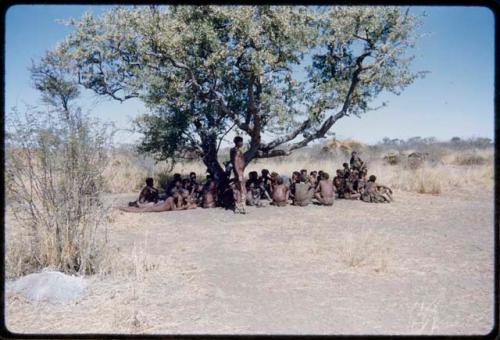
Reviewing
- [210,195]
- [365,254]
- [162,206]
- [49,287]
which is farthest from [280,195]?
[49,287]

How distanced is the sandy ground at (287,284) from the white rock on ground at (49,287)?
0.34 ft

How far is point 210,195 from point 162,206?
1.28 metres

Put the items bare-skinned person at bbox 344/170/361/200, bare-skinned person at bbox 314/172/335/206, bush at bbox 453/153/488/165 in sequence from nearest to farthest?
bare-skinned person at bbox 314/172/335/206 < bare-skinned person at bbox 344/170/361/200 < bush at bbox 453/153/488/165

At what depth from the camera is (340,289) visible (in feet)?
18.8

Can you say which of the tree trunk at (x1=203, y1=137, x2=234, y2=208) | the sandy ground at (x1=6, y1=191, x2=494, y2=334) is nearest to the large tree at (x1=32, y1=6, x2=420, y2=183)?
the tree trunk at (x1=203, y1=137, x2=234, y2=208)

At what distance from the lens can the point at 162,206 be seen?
11.6 meters

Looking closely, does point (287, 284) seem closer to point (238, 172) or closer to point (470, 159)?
point (238, 172)

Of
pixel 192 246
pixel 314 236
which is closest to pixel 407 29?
pixel 314 236

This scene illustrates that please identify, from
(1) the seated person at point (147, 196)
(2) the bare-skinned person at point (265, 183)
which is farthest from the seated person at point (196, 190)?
(2) the bare-skinned person at point (265, 183)

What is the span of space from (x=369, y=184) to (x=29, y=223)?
927 cm

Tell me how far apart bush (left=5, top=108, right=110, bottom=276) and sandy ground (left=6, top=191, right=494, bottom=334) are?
2.06 ft

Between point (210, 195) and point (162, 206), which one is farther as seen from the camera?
point (210, 195)

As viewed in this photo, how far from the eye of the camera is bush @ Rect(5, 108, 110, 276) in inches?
243

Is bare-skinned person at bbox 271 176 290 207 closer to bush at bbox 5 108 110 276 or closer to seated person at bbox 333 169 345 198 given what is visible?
seated person at bbox 333 169 345 198
